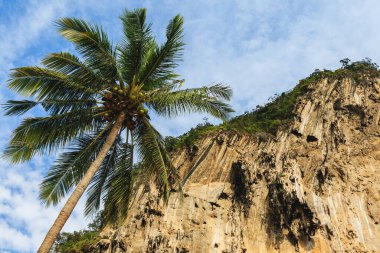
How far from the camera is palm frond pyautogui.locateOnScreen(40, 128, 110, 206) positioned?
12.3 m

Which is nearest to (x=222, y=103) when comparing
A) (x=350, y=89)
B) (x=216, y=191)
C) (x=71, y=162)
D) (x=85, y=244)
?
(x=71, y=162)

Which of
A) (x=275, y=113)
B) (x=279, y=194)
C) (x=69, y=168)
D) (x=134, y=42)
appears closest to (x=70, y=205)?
(x=69, y=168)

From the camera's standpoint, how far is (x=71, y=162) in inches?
500

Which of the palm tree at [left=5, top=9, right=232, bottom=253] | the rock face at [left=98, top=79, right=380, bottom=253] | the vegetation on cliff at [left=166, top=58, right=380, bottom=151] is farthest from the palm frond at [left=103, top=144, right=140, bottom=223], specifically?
the vegetation on cliff at [left=166, top=58, right=380, bottom=151]

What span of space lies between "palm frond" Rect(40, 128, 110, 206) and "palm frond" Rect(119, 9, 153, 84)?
2005mm

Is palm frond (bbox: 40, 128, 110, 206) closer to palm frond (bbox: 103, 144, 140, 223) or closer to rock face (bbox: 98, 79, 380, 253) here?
palm frond (bbox: 103, 144, 140, 223)

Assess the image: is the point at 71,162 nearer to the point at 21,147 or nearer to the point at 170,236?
the point at 21,147

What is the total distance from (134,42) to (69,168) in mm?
4198

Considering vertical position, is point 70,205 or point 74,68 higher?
point 74,68

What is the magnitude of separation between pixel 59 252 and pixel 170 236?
1016 centimetres

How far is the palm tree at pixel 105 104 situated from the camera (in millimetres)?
12180

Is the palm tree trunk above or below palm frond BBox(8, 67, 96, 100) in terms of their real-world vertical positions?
Result: below

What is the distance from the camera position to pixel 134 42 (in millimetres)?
13344

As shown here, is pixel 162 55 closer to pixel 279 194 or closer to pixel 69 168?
pixel 69 168
